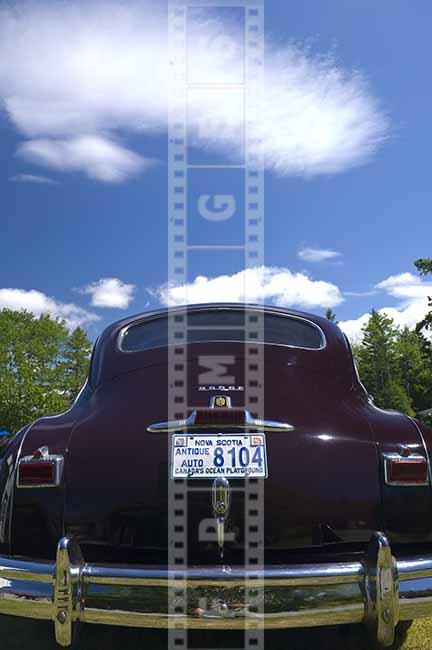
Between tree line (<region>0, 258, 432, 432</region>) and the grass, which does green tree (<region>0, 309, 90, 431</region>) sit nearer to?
tree line (<region>0, 258, 432, 432</region>)

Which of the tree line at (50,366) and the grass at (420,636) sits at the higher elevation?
the tree line at (50,366)

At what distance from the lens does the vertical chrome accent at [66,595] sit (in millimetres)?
2418

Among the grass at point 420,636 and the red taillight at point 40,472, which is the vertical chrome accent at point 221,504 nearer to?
the red taillight at point 40,472

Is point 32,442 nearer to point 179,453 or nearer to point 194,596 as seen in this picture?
point 179,453

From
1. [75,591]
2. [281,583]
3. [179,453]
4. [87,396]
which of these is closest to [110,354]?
[87,396]

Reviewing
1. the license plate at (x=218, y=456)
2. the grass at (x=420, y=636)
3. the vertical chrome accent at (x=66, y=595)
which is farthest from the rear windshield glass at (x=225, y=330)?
the grass at (x=420, y=636)

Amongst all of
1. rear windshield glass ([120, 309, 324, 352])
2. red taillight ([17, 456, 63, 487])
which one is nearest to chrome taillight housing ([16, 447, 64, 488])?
red taillight ([17, 456, 63, 487])

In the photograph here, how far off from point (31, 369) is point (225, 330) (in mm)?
38752

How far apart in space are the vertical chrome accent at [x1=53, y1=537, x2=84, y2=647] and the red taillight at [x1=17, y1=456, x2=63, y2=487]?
14.9 inches

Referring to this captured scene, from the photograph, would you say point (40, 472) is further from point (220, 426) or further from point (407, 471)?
point (407, 471)

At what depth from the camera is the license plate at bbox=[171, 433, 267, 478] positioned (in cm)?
265

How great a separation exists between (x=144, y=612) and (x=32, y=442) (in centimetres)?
96

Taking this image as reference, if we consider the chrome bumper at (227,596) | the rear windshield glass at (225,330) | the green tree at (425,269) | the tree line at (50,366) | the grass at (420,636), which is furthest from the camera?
the tree line at (50,366)

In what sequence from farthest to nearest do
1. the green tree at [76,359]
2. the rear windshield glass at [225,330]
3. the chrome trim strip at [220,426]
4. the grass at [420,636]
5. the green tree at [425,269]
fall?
the green tree at [76,359] < the green tree at [425,269] < the rear windshield glass at [225,330] < the grass at [420,636] < the chrome trim strip at [220,426]
